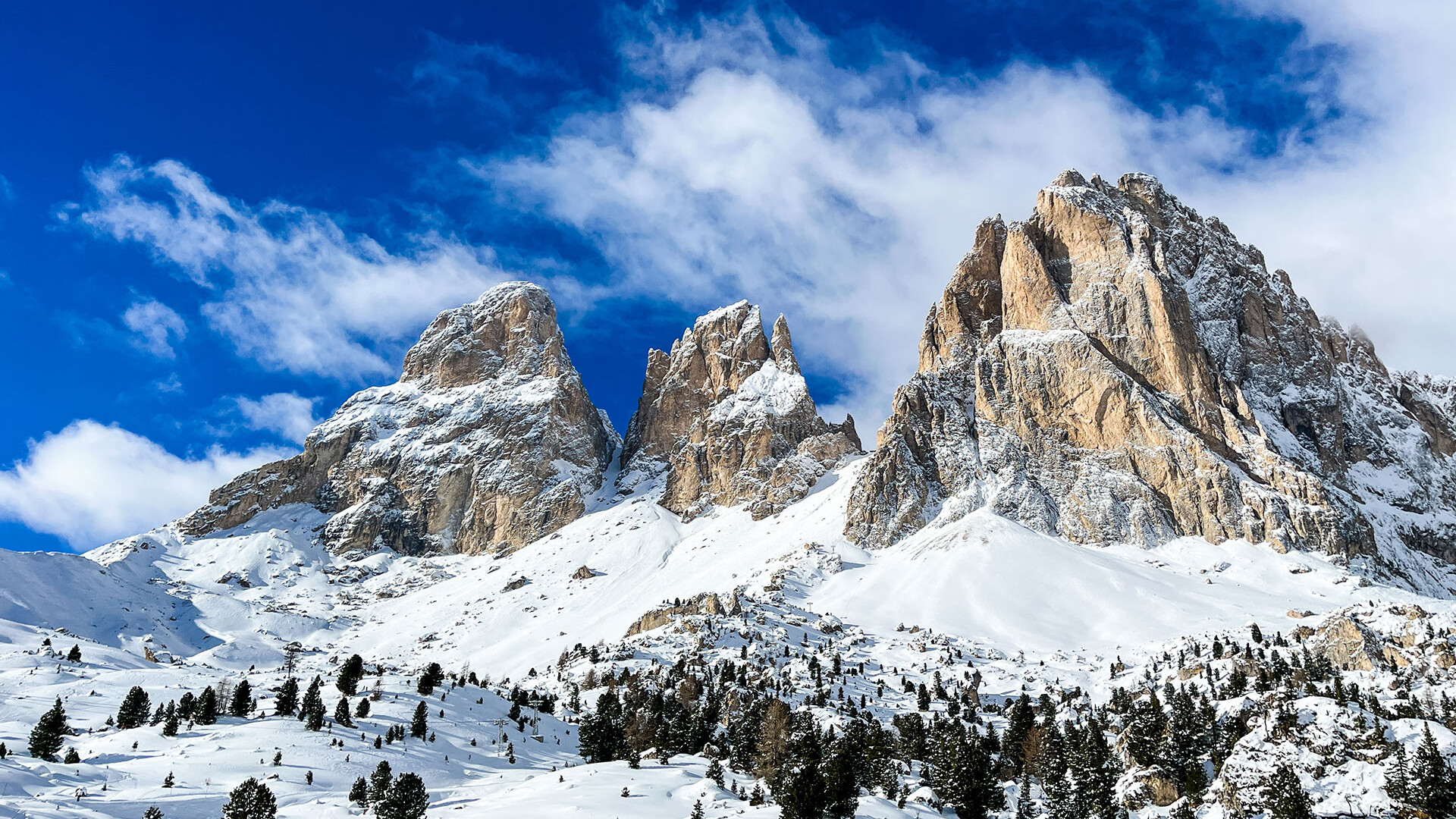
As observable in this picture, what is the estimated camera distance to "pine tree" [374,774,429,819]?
58.0m

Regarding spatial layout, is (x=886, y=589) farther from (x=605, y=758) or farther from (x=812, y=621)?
(x=605, y=758)

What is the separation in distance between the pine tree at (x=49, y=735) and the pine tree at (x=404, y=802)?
25.4m

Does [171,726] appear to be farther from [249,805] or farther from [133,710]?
[249,805]

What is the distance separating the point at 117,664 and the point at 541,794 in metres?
98.7

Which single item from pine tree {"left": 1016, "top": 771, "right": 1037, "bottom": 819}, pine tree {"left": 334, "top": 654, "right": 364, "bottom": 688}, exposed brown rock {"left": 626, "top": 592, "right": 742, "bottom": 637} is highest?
exposed brown rock {"left": 626, "top": 592, "right": 742, "bottom": 637}

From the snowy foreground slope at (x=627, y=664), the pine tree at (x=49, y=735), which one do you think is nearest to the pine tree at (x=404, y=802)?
the snowy foreground slope at (x=627, y=664)

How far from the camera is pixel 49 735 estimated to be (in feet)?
226

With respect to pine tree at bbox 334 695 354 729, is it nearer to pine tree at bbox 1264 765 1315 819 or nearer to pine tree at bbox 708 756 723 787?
pine tree at bbox 708 756 723 787

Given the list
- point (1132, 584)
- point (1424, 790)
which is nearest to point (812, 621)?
point (1132, 584)

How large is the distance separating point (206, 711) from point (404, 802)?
109ft

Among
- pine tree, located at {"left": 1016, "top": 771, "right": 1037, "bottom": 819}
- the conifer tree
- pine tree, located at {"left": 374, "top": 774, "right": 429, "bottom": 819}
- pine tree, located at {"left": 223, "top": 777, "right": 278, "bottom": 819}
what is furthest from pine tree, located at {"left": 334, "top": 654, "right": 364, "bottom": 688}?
pine tree, located at {"left": 1016, "top": 771, "right": 1037, "bottom": 819}

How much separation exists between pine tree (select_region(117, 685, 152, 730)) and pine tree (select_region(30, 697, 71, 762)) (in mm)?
4762

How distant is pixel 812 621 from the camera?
174m

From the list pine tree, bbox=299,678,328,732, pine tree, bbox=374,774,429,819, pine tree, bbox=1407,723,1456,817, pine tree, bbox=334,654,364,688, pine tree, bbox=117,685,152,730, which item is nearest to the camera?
pine tree, bbox=1407,723,1456,817
